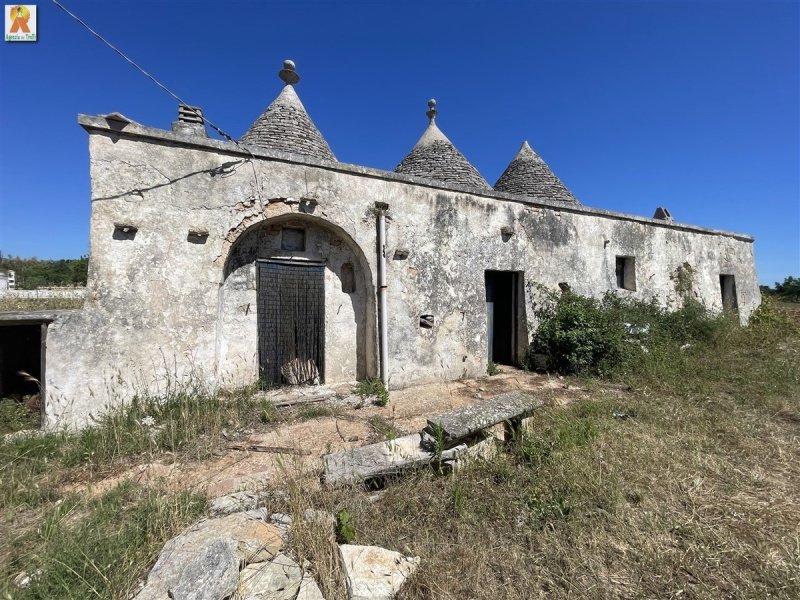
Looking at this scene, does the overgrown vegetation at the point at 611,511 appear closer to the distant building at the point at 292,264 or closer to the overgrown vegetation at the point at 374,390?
the overgrown vegetation at the point at 374,390

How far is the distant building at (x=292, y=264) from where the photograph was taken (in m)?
4.35

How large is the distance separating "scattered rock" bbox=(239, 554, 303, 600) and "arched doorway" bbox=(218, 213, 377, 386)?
12.3 ft

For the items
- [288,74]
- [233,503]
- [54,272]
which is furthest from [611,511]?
[54,272]

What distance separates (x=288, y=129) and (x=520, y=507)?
6.96 metres

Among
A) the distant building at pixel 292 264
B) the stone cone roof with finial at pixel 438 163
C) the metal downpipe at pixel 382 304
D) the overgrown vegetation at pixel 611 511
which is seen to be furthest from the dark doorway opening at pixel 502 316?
the overgrown vegetation at pixel 611 511

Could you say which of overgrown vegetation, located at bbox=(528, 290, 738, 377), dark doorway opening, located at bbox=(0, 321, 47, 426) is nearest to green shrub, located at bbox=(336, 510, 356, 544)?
dark doorway opening, located at bbox=(0, 321, 47, 426)

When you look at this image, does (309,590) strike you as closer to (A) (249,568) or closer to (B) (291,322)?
(A) (249,568)

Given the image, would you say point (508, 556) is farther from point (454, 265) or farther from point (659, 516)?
point (454, 265)

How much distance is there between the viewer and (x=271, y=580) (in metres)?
1.92

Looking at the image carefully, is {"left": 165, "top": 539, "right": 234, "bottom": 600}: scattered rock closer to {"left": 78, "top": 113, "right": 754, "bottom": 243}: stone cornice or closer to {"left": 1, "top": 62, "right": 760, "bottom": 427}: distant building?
{"left": 1, "top": 62, "right": 760, "bottom": 427}: distant building

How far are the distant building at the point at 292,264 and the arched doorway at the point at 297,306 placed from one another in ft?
0.08

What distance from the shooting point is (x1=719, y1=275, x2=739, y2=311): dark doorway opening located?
1129cm

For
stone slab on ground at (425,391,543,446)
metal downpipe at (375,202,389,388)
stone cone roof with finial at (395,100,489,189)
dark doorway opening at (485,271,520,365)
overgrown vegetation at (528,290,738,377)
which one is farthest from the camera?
stone cone roof with finial at (395,100,489,189)

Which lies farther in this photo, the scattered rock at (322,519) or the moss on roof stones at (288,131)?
the moss on roof stones at (288,131)
